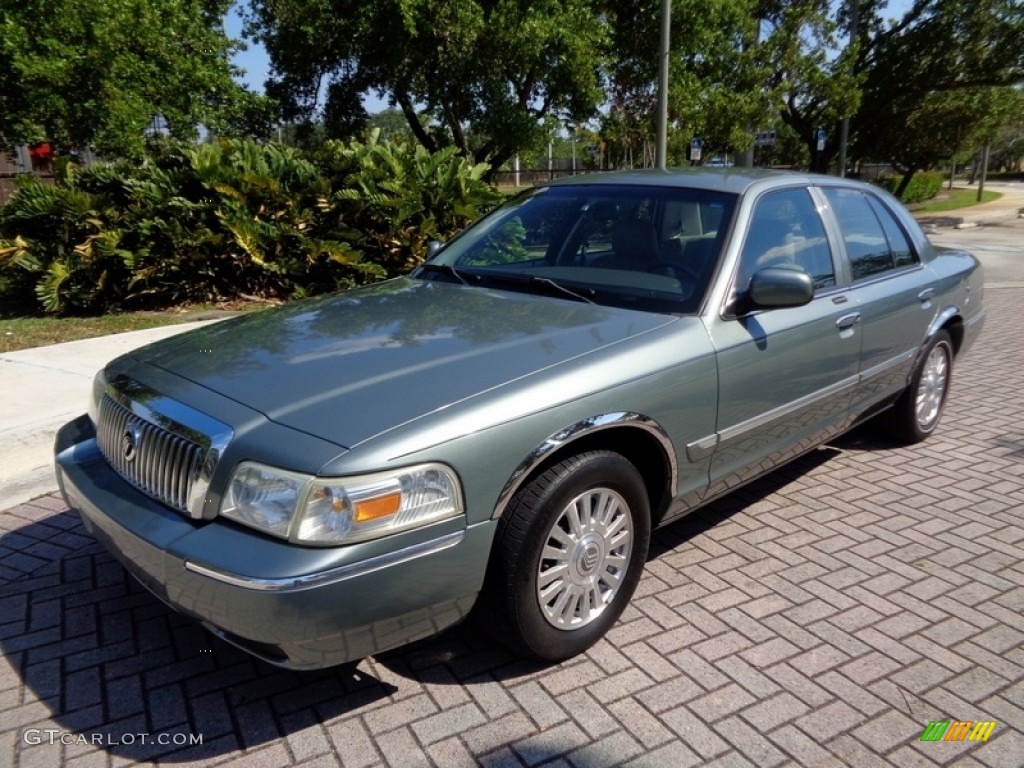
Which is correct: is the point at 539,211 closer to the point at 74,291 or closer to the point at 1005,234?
the point at 74,291

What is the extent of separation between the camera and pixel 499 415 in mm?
2572

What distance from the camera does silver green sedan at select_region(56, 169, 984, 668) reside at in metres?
2.36

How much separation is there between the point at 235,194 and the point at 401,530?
24.3 feet

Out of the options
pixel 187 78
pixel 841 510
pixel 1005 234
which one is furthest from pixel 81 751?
pixel 1005 234

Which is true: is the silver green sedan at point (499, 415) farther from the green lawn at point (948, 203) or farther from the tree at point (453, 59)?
the green lawn at point (948, 203)

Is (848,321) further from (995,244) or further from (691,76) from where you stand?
(995,244)

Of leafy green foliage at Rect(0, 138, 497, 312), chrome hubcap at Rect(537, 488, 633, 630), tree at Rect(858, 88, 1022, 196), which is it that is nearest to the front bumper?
chrome hubcap at Rect(537, 488, 633, 630)

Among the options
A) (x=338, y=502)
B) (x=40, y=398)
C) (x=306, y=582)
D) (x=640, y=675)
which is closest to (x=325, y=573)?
(x=306, y=582)

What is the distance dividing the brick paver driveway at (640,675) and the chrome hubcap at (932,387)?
1215mm

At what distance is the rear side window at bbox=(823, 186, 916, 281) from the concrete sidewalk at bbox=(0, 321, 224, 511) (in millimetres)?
4521

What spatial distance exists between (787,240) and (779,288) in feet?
2.23

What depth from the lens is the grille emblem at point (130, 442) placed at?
279cm

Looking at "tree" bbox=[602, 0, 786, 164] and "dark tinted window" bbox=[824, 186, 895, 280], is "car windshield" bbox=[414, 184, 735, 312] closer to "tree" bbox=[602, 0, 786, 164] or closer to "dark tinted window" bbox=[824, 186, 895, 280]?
"dark tinted window" bbox=[824, 186, 895, 280]

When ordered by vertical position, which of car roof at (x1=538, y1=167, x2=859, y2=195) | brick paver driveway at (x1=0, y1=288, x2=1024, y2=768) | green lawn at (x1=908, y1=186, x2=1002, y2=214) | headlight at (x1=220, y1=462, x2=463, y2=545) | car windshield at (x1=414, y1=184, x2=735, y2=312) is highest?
car roof at (x1=538, y1=167, x2=859, y2=195)
